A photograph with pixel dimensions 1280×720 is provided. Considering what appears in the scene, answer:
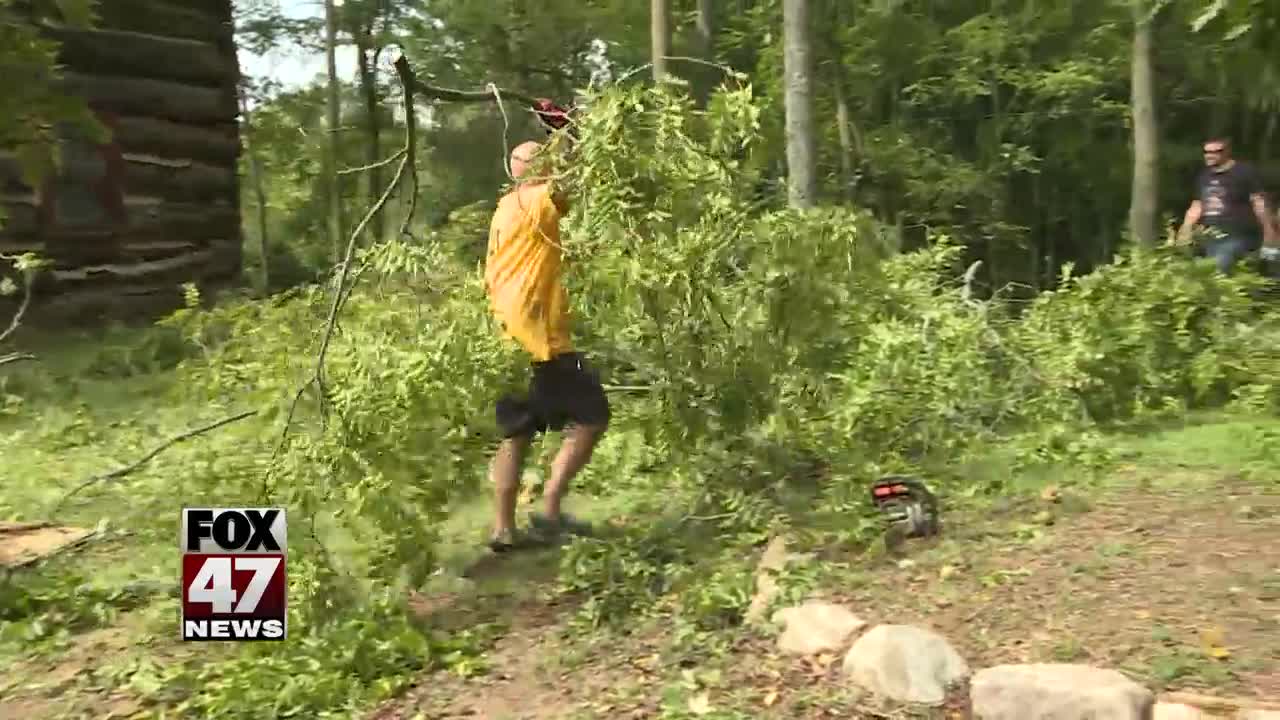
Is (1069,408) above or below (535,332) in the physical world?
below

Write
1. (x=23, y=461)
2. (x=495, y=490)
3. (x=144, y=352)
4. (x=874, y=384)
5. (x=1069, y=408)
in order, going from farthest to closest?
1. (x=144, y=352)
2. (x=23, y=461)
3. (x=1069, y=408)
4. (x=874, y=384)
5. (x=495, y=490)

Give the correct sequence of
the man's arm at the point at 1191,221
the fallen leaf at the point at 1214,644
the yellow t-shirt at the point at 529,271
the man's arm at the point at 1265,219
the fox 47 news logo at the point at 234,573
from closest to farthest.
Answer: the fallen leaf at the point at 1214,644 < the fox 47 news logo at the point at 234,573 < the yellow t-shirt at the point at 529,271 < the man's arm at the point at 1191,221 < the man's arm at the point at 1265,219

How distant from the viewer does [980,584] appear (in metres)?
4.07

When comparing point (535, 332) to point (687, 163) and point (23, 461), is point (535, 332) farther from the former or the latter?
point (23, 461)

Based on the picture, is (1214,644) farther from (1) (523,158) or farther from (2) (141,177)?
(2) (141,177)

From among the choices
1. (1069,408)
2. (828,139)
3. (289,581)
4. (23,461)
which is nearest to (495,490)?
(289,581)

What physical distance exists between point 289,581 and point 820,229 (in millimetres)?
2823

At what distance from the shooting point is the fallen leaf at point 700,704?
11.2 feet

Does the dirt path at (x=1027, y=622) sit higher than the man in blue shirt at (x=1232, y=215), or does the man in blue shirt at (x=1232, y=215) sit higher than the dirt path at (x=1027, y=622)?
the man in blue shirt at (x=1232, y=215)

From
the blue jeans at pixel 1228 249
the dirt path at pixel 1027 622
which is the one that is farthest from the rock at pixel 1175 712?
the blue jeans at pixel 1228 249

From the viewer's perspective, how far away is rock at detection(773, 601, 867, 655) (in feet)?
12.1

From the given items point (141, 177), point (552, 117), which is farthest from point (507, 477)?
point (141, 177)

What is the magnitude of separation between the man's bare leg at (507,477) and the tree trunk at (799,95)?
A: 4160 mm

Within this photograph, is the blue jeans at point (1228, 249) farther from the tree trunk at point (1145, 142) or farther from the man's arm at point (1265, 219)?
the tree trunk at point (1145, 142)
